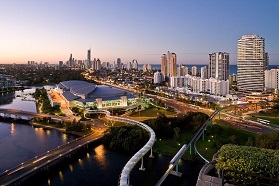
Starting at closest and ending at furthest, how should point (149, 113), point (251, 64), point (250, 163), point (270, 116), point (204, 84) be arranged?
point (250, 163) → point (270, 116) → point (149, 113) → point (251, 64) → point (204, 84)

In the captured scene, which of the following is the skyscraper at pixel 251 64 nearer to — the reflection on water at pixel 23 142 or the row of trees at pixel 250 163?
the reflection on water at pixel 23 142

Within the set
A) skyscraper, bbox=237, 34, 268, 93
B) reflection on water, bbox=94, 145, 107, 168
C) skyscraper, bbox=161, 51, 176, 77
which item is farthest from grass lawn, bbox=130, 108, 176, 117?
skyscraper, bbox=161, 51, 176, 77

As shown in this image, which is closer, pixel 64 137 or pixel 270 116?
pixel 64 137

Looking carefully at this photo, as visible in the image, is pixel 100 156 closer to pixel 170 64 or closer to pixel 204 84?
pixel 204 84

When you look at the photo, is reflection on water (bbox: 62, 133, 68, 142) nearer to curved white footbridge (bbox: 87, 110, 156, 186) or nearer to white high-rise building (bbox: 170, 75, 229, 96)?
curved white footbridge (bbox: 87, 110, 156, 186)

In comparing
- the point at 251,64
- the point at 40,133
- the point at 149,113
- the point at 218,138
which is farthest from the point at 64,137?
the point at 251,64

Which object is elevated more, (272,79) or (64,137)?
(272,79)

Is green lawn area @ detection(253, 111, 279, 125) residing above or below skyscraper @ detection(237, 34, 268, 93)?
below
